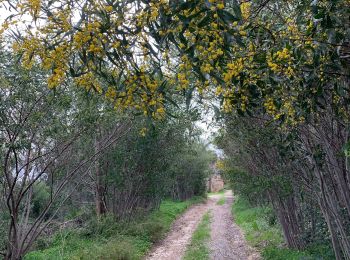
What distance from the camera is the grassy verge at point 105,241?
30.4 feet

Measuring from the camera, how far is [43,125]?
6637 millimetres

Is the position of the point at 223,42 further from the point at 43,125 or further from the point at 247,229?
the point at 247,229

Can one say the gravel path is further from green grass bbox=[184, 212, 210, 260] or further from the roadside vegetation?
the roadside vegetation

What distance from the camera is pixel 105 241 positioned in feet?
37.0

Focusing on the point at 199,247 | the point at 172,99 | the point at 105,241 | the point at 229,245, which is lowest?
the point at 229,245

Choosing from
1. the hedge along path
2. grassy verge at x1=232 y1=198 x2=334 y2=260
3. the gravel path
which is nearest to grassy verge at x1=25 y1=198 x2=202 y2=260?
the hedge along path

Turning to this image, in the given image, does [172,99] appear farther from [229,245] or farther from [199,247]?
[229,245]

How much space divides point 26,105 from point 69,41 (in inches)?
153

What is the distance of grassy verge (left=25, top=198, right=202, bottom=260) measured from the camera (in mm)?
9258

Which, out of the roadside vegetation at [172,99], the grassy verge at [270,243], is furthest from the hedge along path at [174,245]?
the grassy verge at [270,243]

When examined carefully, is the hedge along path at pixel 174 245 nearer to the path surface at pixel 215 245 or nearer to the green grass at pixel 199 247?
the path surface at pixel 215 245

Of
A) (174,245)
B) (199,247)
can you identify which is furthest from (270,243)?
(174,245)

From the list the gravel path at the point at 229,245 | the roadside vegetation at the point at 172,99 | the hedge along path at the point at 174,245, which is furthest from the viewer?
the hedge along path at the point at 174,245

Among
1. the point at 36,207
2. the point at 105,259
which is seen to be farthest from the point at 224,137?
the point at 36,207
